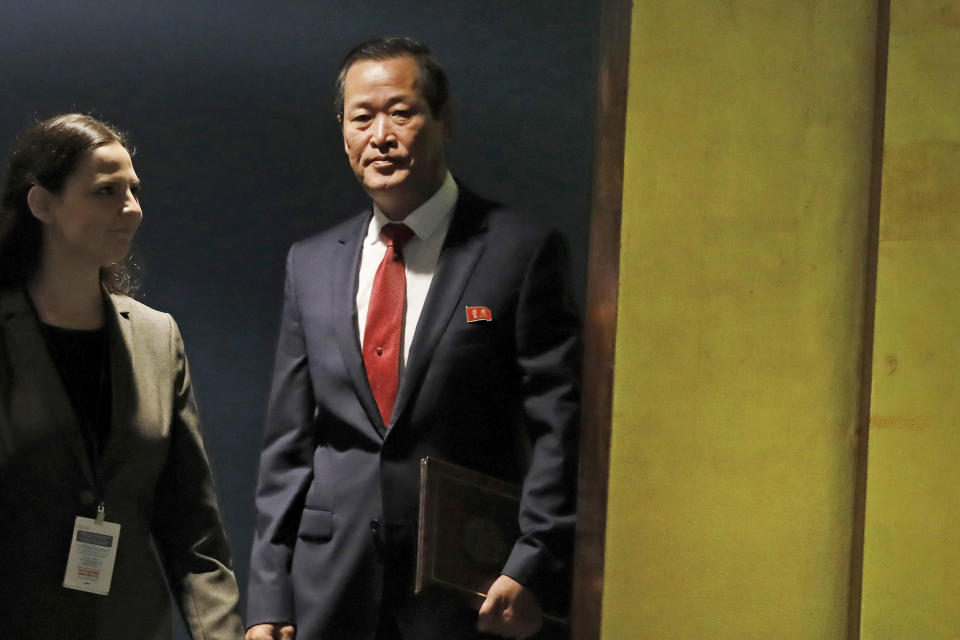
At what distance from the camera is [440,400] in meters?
2.33

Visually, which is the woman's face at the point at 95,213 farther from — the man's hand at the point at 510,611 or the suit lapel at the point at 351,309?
the man's hand at the point at 510,611

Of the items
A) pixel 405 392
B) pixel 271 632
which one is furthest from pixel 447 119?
pixel 271 632

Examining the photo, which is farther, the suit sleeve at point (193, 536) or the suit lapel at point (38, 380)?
the suit sleeve at point (193, 536)

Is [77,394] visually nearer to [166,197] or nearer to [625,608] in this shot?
[166,197]

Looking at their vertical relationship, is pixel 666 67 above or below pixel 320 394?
above

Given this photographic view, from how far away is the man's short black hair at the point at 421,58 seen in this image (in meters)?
2.38

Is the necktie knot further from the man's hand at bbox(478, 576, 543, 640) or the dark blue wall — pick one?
the man's hand at bbox(478, 576, 543, 640)

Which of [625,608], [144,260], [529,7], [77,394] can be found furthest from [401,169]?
[625,608]

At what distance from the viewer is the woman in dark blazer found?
214 centimetres

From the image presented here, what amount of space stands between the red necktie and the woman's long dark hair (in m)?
0.58

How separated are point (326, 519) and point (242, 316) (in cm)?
45

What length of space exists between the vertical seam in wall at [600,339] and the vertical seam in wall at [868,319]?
1.46 feet

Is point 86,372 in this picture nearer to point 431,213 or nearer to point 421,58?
point 431,213

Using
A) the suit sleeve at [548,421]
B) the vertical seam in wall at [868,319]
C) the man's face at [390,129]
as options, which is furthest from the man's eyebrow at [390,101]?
the vertical seam in wall at [868,319]
